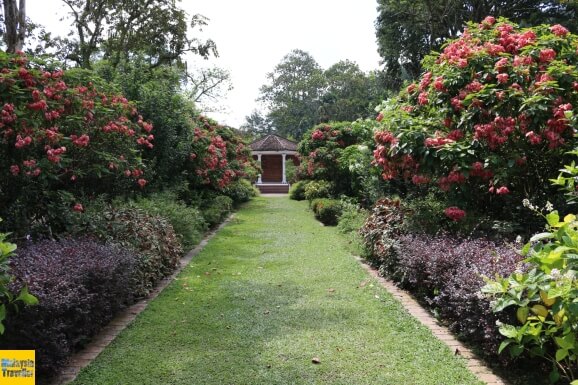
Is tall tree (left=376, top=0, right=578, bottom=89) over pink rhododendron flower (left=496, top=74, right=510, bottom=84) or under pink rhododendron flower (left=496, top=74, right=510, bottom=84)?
over

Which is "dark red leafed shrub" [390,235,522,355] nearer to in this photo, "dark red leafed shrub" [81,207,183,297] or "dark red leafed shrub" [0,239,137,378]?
"dark red leafed shrub" [0,239,137,378]

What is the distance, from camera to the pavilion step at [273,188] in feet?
110

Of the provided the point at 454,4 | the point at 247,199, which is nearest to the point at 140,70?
the point at 247,199

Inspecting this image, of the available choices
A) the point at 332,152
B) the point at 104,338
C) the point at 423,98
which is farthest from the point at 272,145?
the point at 104,338

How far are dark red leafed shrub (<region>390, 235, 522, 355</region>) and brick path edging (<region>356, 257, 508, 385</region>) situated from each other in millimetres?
113

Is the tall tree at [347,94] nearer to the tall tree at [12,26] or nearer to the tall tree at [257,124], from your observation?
→ the tall tree at [257,124]

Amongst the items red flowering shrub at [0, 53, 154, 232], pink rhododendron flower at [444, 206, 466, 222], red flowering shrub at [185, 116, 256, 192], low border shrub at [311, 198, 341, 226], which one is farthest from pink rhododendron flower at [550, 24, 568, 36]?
red flowering shrub at [185, 116, 256, 192]

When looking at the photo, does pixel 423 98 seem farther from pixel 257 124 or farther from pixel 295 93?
pixel 257 124

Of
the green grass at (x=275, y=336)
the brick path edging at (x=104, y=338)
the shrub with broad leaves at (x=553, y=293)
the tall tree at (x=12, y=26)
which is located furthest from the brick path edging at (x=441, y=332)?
the tall tree at (x=12, y=26)

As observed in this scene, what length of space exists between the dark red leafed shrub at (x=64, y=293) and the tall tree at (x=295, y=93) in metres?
47.7

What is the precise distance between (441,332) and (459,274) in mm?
658

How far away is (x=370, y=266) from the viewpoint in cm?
765

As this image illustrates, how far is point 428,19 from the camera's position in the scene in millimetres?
20562

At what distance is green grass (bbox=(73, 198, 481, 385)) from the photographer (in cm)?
355
